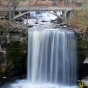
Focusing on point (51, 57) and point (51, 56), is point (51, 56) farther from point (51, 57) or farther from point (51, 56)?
point (51, 57)

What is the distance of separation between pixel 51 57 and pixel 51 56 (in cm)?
11

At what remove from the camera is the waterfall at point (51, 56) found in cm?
2919

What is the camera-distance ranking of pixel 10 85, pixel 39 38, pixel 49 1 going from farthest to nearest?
pixel 49 1, pixel 39 38, pixel 10 85

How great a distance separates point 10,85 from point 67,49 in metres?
7.09

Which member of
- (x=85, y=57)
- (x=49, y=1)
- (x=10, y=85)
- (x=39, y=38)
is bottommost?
(x=10, y=85)

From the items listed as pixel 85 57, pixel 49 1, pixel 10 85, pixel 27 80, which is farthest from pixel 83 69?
pixel 49 1

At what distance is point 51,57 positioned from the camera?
2919 cm

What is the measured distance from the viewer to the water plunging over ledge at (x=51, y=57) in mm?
29172

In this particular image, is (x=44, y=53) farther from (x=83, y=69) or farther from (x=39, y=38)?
(x=83, y=69)

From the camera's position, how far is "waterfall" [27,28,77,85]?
2919 centimetres

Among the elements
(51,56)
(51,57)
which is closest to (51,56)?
(51,56)

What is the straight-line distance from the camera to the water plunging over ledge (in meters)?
29.2

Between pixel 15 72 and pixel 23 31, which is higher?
pixel 23 31

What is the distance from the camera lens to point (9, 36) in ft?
91.7
